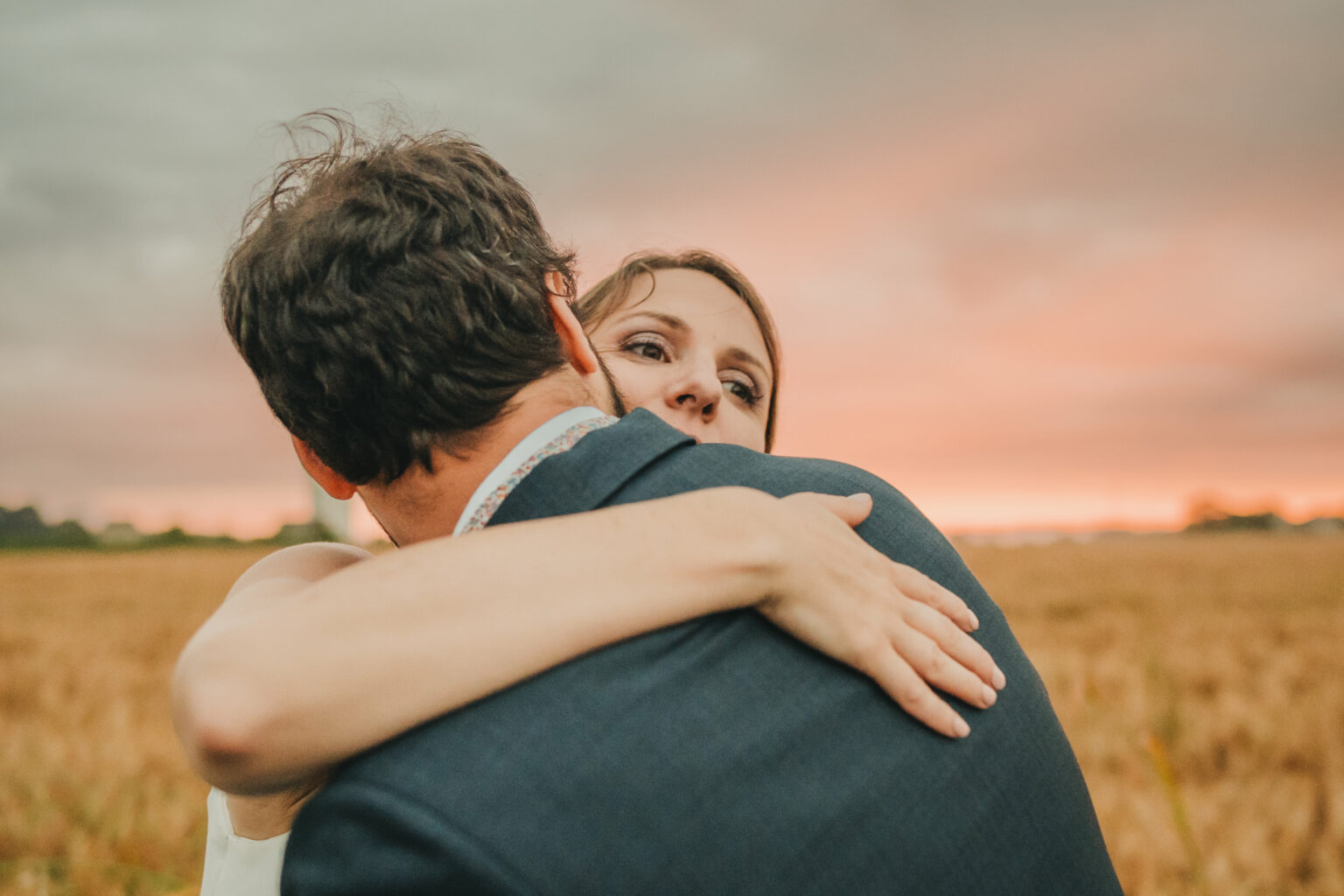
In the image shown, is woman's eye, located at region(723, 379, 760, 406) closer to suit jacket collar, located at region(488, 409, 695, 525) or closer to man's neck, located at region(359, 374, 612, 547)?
man's neck, located at region(359, 374, 612, 547)

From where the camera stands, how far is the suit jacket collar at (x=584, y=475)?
118cm

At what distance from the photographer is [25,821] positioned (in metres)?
3.63

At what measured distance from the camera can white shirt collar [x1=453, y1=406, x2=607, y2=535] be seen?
1.23m

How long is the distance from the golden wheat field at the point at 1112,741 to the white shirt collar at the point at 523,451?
2.34 m

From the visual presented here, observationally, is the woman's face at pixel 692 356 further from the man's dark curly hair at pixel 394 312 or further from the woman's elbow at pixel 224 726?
the woman's elbow at pixel 224 726

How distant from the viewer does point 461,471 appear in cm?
132

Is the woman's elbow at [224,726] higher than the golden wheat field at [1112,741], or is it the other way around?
the woman's elbow at [224,726]

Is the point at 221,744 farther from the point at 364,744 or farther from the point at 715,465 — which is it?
the point at 715,465

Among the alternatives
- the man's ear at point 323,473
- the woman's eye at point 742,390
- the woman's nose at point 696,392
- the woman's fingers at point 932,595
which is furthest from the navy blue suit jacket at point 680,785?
the woman's eye at point 742,390

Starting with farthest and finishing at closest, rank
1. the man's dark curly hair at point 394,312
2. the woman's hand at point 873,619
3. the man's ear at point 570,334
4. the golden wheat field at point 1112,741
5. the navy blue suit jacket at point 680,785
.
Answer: the golden wheat field at point 1112,741 < the man's ear at point 570,334 < the man's dark curly hair at point 394,312 < the woman's hand at point 873,619 < the navy blue suit jacket at point 680,785

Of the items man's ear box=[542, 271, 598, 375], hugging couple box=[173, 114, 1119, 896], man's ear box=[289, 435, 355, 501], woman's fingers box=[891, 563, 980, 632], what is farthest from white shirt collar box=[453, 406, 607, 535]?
woman's fingers box=[891, 563, 980, 632]

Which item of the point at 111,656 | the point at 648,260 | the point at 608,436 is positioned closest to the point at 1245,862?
the point at 648,260

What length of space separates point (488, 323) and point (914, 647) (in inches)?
29.8

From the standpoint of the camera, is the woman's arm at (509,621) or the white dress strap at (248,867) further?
the white dress strap at (248,867)
